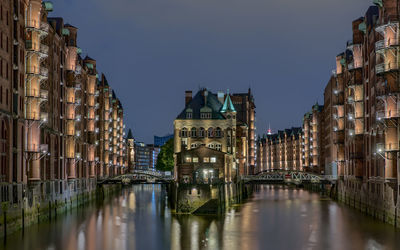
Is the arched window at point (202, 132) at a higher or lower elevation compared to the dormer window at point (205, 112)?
lower

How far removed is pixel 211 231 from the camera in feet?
217

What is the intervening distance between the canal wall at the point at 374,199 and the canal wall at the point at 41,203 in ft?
126

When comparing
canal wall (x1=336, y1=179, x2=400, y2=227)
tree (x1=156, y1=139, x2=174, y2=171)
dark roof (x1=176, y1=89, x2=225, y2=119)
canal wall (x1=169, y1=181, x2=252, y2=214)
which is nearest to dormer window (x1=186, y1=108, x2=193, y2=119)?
dark roof (x1=176, y1=89, x2=225, y2=119)

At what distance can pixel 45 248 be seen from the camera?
5334 centimetres

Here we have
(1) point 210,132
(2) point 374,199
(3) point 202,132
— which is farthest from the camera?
(1) point 210,132

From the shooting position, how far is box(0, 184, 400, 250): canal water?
56719mm

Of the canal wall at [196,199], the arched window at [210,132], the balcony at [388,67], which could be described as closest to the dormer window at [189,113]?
the arched window at [210,132]

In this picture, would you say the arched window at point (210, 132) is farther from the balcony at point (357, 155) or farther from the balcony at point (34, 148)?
the balcony at point (34, 148)

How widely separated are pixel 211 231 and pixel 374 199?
22.5 metres

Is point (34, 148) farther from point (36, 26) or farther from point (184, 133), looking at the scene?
point (184, 133)

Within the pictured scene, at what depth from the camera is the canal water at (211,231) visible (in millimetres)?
56719

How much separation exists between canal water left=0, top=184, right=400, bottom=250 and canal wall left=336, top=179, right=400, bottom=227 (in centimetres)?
121

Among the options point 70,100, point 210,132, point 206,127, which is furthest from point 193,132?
point 70,100

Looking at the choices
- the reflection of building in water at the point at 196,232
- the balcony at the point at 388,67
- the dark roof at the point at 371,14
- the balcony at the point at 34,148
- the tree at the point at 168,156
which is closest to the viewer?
the reflection of building in water at the point at 196,232
